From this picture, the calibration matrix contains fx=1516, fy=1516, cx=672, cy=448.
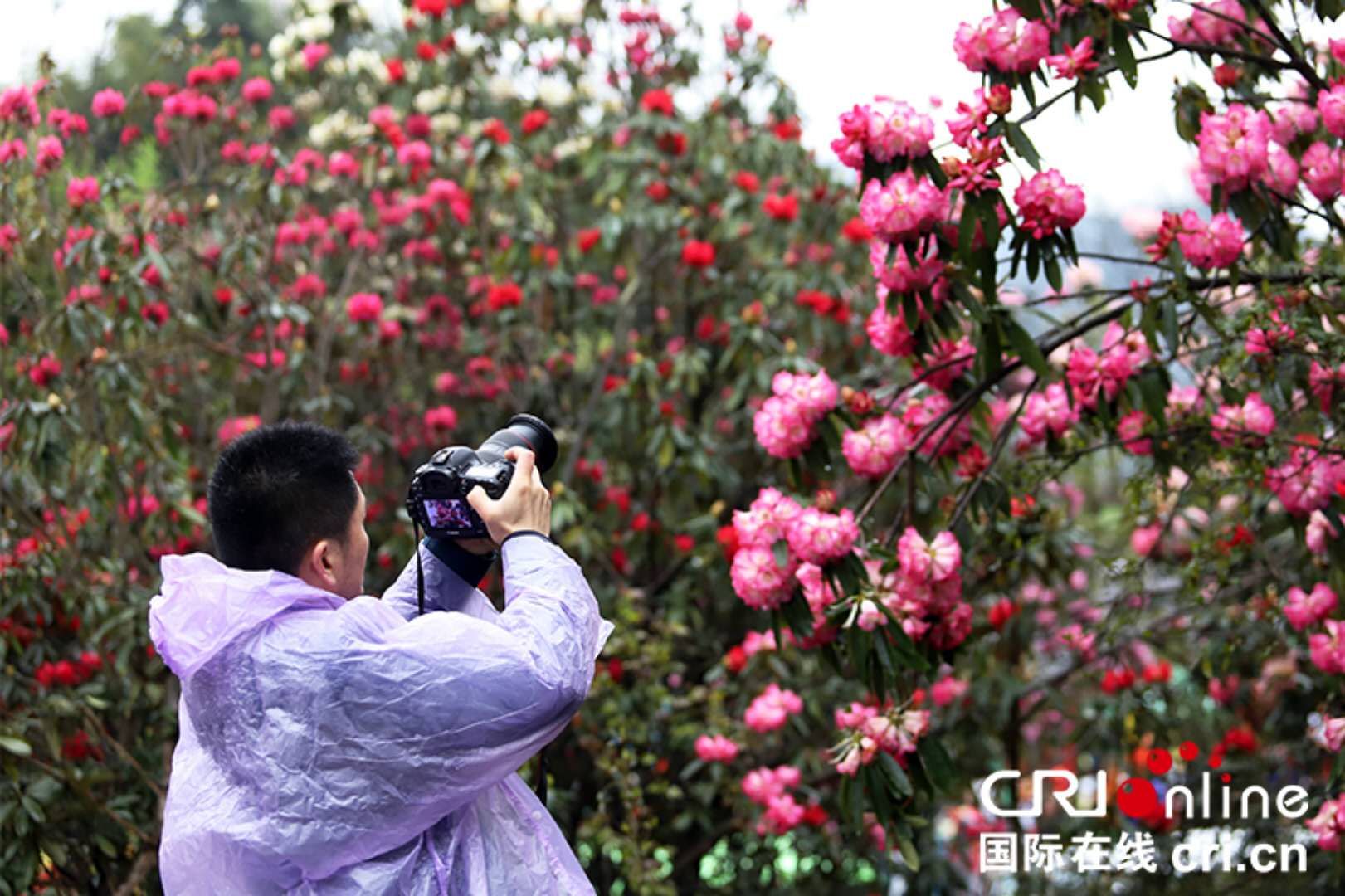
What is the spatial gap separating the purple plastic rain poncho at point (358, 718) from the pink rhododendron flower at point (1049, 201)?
110 centimetres

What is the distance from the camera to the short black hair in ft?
5.38

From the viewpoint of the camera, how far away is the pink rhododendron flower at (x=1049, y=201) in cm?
235

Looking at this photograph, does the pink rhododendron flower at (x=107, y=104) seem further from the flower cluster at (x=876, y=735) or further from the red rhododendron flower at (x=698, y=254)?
the flower cluster at (x=876, y=735)

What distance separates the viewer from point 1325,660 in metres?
2.65

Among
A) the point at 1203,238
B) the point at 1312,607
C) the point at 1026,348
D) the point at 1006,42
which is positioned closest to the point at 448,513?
the point at 1026,348

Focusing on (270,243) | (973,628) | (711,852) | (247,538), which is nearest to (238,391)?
(270,243)

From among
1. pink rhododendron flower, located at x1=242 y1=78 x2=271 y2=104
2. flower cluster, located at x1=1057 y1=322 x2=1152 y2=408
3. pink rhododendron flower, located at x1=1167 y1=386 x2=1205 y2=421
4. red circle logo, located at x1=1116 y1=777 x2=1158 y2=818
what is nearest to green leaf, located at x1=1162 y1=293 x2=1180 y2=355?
flower cluster, located at x1=1057 y1=322 x2=1152 y2=408

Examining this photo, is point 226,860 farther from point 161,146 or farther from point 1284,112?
point 161,146

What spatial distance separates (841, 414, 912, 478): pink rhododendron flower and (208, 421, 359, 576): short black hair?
1.15 m

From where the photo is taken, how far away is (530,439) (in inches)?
72.7

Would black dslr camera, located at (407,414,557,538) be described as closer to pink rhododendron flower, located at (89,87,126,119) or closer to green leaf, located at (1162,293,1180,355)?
green leaf, located at (1162,293,1180,355)

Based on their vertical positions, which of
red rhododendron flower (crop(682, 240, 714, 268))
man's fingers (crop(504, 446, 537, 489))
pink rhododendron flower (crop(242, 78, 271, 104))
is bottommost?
man's fingers (crop(504, 446, 537, 489))

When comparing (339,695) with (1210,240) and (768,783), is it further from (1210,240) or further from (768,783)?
(768,783)

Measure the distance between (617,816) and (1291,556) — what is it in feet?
5.60
